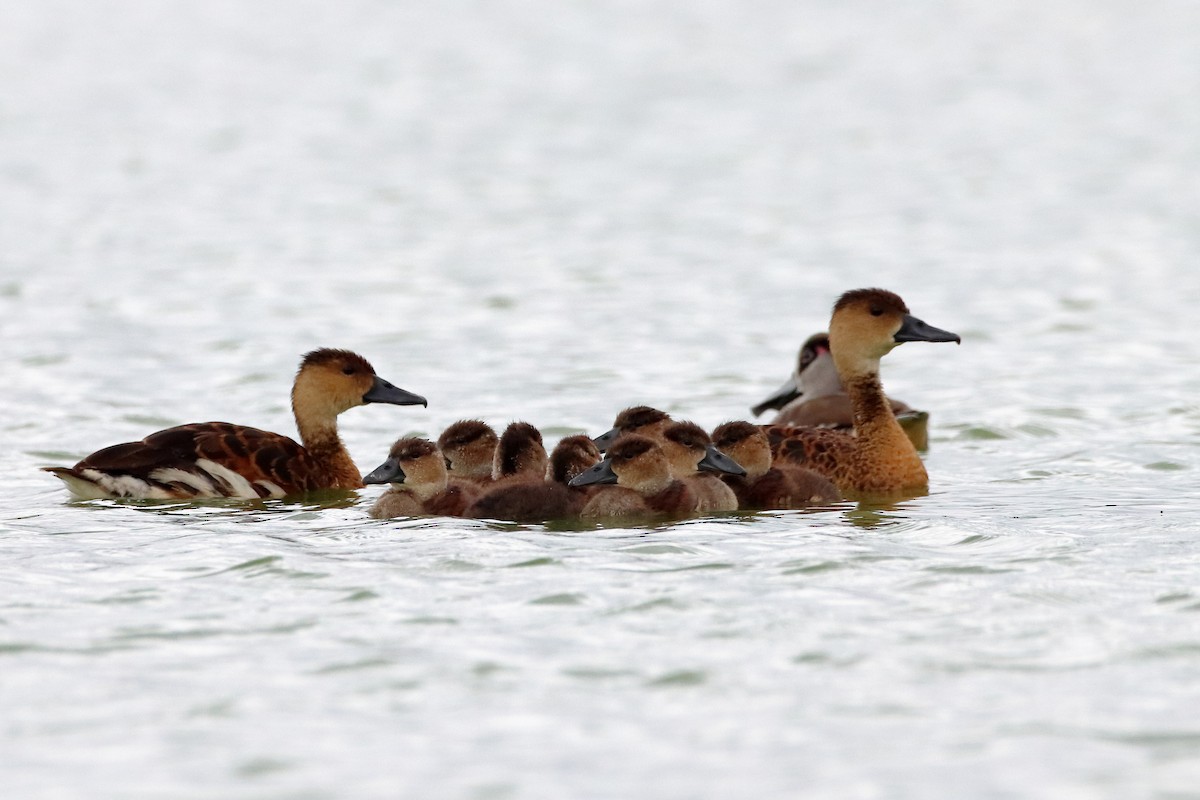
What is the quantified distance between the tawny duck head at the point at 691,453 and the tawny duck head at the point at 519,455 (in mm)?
733

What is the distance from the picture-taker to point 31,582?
8719 millimetres

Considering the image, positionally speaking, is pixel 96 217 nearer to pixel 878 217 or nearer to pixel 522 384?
pixel 878 217

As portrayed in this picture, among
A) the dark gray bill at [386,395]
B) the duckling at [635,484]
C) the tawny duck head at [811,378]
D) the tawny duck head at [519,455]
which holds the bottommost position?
the duckling at [635,484]

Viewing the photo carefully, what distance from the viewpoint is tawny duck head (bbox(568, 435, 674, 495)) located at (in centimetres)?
997

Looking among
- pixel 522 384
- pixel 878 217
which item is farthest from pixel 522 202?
pixel 522 384

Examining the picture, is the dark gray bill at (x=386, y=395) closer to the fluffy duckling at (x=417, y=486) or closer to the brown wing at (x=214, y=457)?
the brown wing at (x=214, y=457)

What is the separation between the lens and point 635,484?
1007 centimetres

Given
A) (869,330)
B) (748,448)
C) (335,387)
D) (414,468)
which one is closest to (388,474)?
(414,468)

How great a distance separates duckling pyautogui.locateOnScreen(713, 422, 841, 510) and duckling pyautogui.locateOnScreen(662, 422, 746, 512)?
133mm

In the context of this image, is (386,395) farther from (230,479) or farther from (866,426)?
(866,426)

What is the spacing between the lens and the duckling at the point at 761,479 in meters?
10.5

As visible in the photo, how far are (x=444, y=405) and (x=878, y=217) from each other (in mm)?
12174

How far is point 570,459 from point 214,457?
2000 mm

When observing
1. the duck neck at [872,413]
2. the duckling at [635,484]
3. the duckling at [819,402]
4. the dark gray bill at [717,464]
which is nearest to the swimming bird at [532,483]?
the duckling at [635,484]
